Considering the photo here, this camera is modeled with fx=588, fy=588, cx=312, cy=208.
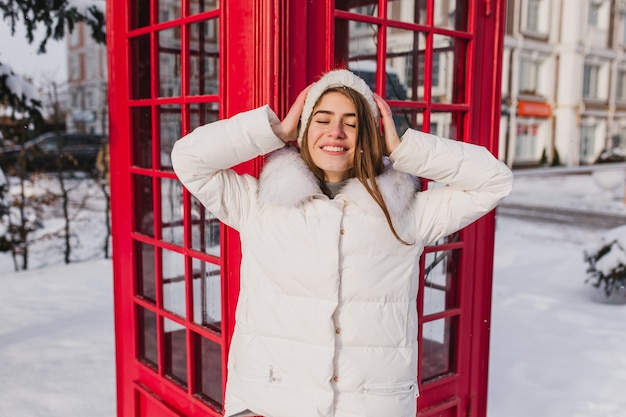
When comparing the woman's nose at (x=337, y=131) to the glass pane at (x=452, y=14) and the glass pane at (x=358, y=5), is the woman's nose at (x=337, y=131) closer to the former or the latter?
the glass pane at (x=452, y=14)

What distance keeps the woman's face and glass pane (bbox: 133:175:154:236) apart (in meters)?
1.41

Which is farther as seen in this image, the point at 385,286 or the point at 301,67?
the point at 301,67

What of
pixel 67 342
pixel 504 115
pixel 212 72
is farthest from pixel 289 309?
pixel 504 115

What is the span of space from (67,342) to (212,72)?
292cm

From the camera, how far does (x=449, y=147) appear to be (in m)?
1.67

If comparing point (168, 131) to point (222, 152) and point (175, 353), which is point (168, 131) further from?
point (222, 152)

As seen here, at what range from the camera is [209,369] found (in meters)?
2.92

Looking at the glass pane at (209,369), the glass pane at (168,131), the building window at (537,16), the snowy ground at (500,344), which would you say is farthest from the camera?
the building window at (537,16)

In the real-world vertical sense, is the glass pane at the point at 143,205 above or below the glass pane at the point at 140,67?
below

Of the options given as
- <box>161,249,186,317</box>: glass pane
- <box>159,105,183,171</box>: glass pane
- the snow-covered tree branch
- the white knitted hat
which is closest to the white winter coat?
the white knitted hat

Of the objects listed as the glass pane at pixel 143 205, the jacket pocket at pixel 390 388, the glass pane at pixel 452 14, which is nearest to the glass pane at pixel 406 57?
the glass pane at pixel 452 14

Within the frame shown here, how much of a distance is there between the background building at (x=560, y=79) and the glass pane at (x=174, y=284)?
19871 mm

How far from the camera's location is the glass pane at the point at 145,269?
2.78 metres

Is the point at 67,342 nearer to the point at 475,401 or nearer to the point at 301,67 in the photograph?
the point at 475,401
